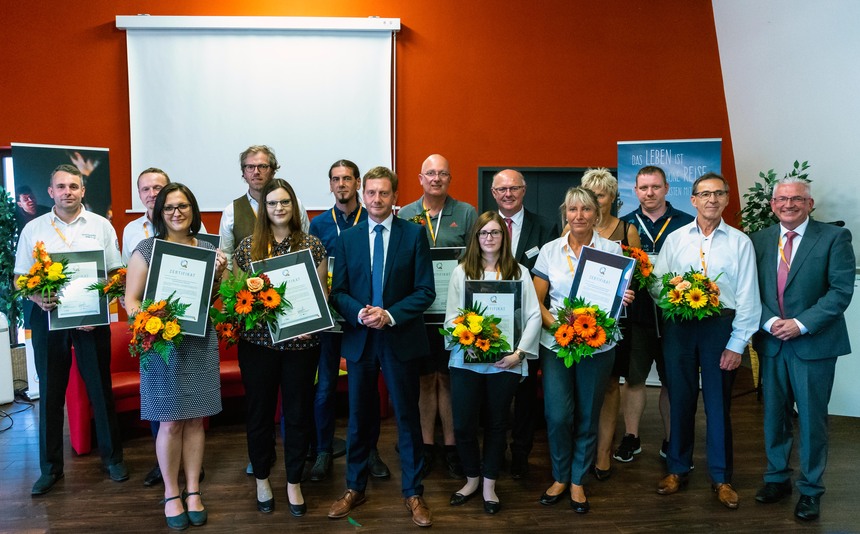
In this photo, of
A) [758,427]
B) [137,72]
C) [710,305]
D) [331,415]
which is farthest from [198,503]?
[137,72]

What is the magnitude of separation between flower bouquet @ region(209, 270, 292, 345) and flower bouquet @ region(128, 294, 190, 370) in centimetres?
23

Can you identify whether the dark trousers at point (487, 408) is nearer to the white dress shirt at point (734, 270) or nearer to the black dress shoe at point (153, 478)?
the white dress shirt at point (734, 270)

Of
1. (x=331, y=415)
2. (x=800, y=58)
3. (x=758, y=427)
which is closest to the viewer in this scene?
→ (x=331, y=415)

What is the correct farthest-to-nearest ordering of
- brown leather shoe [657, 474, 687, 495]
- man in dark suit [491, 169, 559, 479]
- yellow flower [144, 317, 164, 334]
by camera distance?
man in dark suit [491, 169, 559, 479], brown leather shoe [657, 474, 687, 495], yellow flower [144, 317, 164, 334]

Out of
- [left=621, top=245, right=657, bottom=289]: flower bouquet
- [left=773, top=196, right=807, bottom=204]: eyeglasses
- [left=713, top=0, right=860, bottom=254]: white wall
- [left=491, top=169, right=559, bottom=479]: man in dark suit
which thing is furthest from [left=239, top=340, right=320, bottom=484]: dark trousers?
[left=713, top=0, right=860, bottom=254]: white wall

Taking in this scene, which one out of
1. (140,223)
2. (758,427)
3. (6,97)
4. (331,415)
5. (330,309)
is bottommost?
(758,427)

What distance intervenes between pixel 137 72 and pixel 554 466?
18.1 feet

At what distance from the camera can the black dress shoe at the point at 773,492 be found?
11.3 feet

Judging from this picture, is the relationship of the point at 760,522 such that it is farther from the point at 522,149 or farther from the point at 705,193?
the point at 522,149

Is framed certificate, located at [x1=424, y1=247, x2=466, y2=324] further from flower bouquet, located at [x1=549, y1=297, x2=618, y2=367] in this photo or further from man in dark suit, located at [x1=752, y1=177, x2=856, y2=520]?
man in dark suit, located at [x1=752, y1=177, x2=856, y2=520]

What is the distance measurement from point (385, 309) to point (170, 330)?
1.01 meters

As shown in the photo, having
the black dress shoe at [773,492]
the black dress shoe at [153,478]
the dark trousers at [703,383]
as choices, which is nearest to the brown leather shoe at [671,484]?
the dark trousers at [703,383]

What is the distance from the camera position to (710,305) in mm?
3131

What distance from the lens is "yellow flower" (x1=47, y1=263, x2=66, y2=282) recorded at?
3.38 metres
